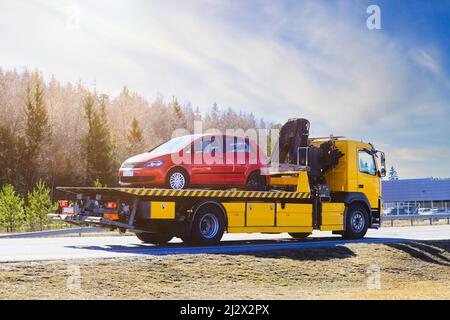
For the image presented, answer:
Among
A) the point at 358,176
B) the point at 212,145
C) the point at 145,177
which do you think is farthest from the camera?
the point at 358,176

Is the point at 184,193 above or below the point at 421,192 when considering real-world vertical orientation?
below

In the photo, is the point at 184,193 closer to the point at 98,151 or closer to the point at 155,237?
the point at 155,237

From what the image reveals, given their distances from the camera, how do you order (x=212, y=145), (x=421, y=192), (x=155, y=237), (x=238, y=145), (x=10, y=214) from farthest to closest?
(x=421, y=192)
(x=10, y=214)
(x=155, y=237)
(x=238, y=145)
(x=212, y=145)

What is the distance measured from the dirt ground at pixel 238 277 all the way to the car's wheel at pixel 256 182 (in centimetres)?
243

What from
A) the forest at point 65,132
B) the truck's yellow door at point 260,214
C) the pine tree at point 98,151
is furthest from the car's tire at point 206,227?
the pine tree at point 98,151

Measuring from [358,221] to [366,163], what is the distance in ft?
6.22

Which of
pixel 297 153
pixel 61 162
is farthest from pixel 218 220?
pixel 61 162

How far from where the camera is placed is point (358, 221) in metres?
20.5

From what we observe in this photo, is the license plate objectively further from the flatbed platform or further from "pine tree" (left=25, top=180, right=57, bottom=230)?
"pine tree" (left=25, top=180, right=57, bottom=230)

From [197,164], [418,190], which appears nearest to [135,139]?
[197,164]

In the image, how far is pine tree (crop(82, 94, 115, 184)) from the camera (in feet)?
170

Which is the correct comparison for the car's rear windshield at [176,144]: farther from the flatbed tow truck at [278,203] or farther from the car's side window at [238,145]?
the flatbed tow truck at [278,203]

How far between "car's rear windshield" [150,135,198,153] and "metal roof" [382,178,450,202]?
89.9 m
